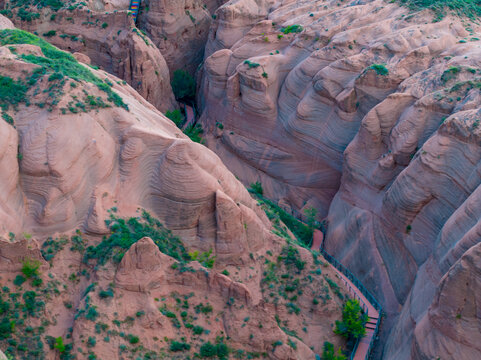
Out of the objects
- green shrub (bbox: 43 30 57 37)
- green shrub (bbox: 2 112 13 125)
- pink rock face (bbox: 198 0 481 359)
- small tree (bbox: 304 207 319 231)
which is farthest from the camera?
green shrub (bbox: 43 30 57 37)

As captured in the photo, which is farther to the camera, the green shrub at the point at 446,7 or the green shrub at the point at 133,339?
the green shrub at the point at 446,7

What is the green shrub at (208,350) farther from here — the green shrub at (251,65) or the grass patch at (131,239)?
the green shrub at (251,65)

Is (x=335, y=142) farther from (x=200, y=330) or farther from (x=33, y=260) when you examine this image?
(x=33, y=260)

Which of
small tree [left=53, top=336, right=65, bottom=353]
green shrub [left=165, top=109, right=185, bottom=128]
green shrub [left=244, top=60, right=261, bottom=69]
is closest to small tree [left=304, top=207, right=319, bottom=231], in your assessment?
green shrub [left=244, top=60, right=261, bottom=69]

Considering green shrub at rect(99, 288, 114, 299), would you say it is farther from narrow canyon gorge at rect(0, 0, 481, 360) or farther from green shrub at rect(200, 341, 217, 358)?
green shrub at rect(200, 341, 217, 358)

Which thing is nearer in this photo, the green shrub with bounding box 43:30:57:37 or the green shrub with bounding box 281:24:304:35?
the green shrub with bounding box 281:24:304:35

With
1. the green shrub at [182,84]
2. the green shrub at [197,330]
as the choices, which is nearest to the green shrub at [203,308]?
the green shrub at [197,330]
